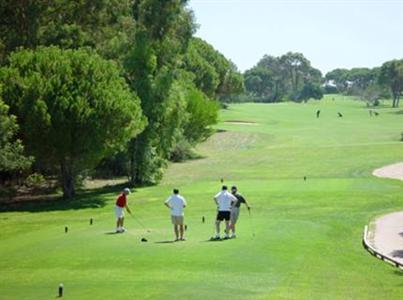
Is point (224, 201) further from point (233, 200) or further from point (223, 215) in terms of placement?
point (223, 215)

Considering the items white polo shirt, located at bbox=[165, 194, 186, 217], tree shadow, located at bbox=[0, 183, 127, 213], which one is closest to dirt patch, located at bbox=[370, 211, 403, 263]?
white polo shirt, located at bbox=[165, 194, 186, 217]

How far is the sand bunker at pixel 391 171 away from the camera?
5750cm

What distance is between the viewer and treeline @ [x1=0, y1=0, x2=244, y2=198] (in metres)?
43.8

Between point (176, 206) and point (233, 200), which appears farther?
point (233, 200)

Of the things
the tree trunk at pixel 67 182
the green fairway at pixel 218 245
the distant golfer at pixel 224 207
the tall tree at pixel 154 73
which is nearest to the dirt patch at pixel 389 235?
the green fairway at pixel 218 245

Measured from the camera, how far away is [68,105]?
43.7 m

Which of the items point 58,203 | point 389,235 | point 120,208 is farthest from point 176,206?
point 58,203

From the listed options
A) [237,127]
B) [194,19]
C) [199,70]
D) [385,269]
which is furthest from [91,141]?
[237,127]

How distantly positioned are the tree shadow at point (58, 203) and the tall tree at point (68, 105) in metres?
2.69

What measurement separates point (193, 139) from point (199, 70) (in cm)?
2051

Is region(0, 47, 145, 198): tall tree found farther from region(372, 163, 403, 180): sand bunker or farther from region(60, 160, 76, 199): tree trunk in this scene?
region(372, 163, 403, 180): sand bunker

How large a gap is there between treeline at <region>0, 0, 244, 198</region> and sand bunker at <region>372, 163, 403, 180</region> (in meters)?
19.2

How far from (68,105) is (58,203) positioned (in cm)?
766

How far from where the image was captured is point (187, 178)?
6056cm
